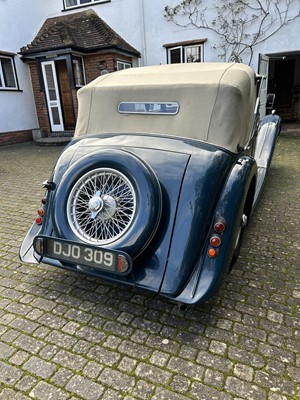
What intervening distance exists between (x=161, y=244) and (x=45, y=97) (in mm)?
10909

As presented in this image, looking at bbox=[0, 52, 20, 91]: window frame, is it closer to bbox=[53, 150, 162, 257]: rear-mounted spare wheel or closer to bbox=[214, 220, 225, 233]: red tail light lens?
bbox=[53, 150, 162, 257]: rear-mounted spare wheel

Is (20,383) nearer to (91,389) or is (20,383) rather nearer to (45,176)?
(91,389)

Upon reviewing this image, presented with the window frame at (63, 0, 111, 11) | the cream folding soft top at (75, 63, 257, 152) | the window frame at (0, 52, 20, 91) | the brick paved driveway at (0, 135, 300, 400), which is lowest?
the brick paved driveway at (0, 135, 300, 400)

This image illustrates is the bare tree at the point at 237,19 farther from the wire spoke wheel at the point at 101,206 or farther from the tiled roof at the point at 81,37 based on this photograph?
the wire spoke wheel at the point at 101,206

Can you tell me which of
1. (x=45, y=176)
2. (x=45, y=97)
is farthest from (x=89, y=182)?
(x=45, y=97)

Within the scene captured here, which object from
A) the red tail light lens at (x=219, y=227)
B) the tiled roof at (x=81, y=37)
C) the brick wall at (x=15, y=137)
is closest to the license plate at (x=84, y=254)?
the red tail light lens at (x=219, y=227)

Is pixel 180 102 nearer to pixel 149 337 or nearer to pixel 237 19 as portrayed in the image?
pixel 149 337

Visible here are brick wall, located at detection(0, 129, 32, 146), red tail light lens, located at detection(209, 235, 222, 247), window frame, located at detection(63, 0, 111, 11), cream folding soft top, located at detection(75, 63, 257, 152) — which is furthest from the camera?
window frame, located at detection(63, 0, 111, 11)

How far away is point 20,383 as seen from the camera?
72.3 inches

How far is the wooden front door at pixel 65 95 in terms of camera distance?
1123cm

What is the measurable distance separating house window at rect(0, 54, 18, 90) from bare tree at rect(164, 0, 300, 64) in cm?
611

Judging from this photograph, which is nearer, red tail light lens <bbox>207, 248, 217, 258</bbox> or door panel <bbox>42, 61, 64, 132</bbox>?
red tail light lens <bbox>207, 248, 217, 258</bbox>

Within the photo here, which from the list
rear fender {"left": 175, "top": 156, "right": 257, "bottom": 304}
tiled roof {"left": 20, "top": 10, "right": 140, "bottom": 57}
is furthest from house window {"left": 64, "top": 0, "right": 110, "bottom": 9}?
rear fender {"left": 175, "top": 156, "right": 257, "bottom": 304}

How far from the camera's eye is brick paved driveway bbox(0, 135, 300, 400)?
179 cm
